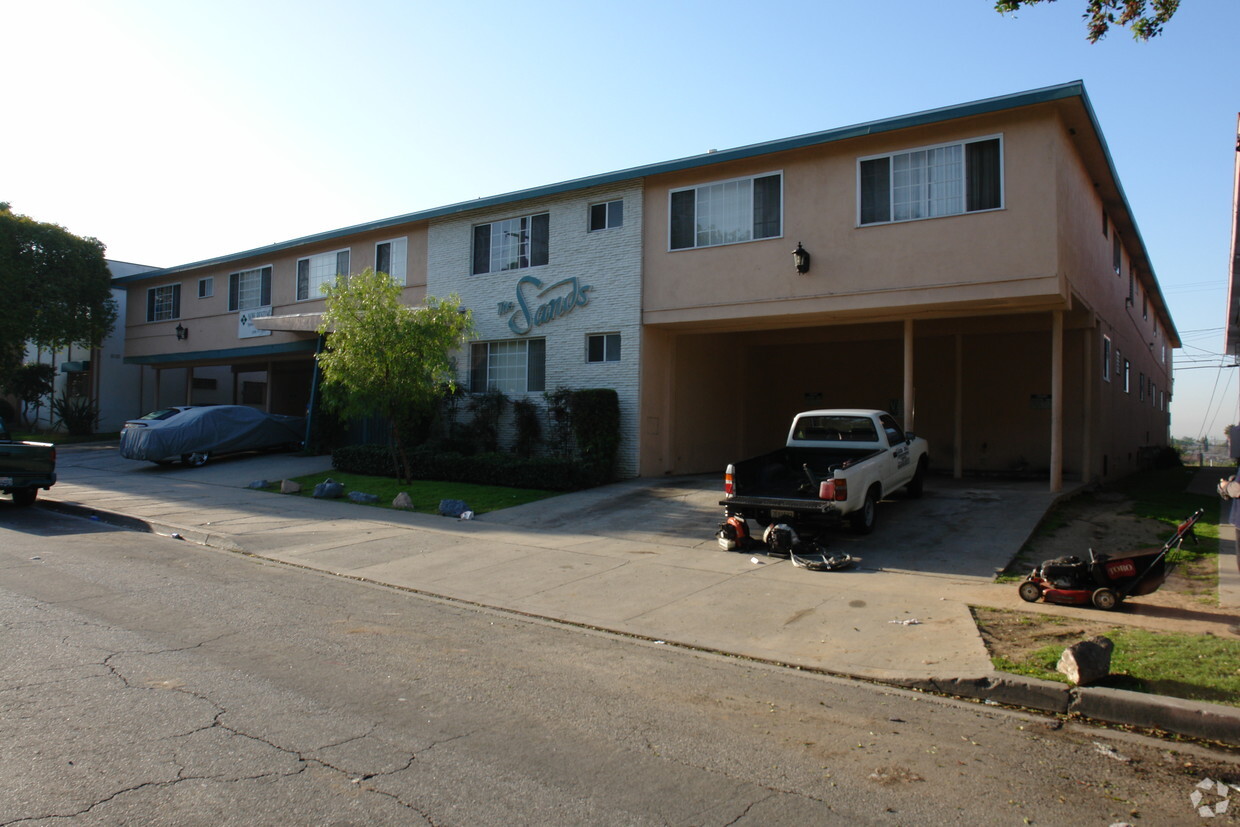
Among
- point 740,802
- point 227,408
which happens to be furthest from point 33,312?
point 740,802

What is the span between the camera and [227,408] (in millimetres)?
23125

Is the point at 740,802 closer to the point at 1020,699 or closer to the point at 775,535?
the point at 1020,699

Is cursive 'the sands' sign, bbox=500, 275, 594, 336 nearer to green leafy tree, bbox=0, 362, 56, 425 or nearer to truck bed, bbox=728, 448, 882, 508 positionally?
truck bed, bbox=728, 448, 882, 508

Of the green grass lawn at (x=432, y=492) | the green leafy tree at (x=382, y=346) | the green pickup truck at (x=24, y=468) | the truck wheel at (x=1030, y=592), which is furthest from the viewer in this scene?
the green leafy tree at (x=382, y=346)

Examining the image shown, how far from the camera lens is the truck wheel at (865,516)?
448 inches

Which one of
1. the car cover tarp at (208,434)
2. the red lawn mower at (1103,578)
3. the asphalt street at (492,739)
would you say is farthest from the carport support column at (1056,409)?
the car cover tarp at (208,434)

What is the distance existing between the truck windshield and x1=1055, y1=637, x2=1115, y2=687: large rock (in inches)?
291

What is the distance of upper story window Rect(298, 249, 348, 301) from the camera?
2400 cm

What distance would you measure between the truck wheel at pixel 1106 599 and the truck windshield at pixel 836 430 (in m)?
5.42

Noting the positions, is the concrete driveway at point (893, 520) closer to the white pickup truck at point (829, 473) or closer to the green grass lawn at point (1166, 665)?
the white pickup truck at point (829, 473)

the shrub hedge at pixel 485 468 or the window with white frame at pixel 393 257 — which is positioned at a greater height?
the window with white frame at pixel 393 257

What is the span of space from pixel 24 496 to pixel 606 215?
12.7m

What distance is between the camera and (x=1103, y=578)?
749 cm

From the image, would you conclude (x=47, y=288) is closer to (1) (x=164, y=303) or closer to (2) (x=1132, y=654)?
(1) (x=164, y=303)
